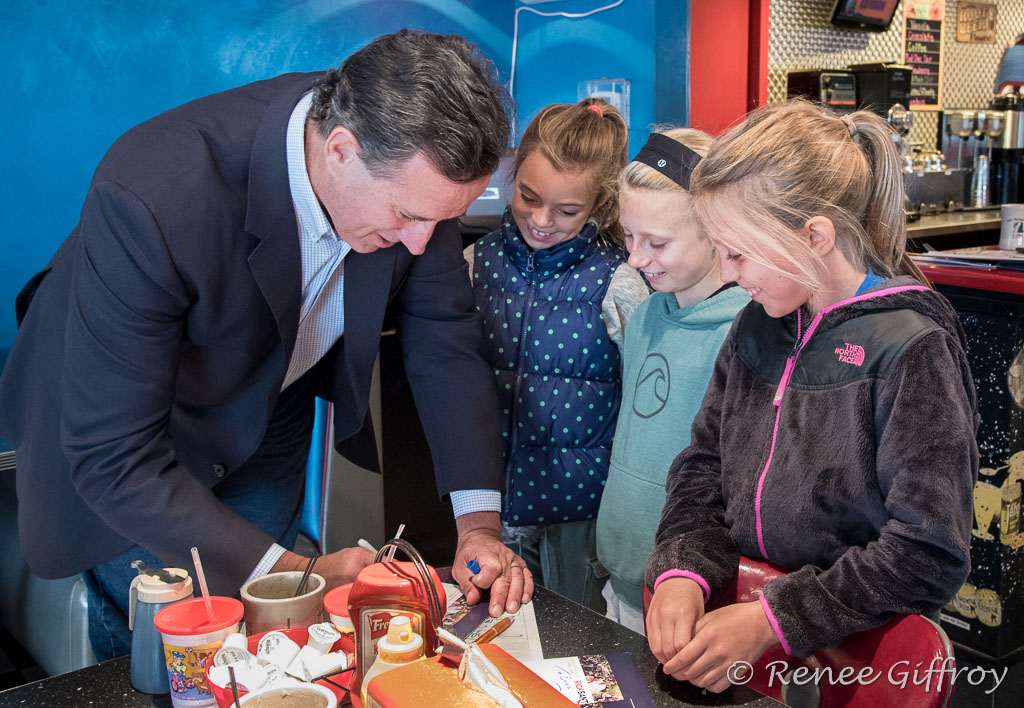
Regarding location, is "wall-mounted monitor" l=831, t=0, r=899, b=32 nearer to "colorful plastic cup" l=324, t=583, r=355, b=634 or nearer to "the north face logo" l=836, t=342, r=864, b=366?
"the north face logo" l=836, t=342, r=864, b=366

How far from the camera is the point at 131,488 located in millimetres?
1262

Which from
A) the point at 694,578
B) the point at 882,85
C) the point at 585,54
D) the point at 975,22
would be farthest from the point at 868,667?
the point at 975,22

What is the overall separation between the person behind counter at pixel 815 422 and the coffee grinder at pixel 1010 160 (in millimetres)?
4320

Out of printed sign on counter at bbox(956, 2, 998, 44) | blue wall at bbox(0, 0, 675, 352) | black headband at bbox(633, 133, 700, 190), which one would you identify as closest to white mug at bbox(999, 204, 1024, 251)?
blue wall at bbox(0, 0, 675, 352)

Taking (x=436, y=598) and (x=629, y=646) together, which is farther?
(x=629, y=646)

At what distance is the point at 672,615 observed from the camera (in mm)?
1206

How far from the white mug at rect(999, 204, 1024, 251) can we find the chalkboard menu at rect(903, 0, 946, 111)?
269 cm

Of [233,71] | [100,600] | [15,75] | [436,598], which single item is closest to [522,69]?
[233,71]

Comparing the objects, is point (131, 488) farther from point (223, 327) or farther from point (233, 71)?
point (233, 71)

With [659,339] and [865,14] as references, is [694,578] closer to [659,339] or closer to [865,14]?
[659,339]

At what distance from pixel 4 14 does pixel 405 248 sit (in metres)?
1.66

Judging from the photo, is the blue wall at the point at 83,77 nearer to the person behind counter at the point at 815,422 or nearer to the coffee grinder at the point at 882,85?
the person behind counter at the point at 815,422

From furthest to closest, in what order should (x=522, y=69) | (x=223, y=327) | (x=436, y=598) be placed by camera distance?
1. (x=522, y=69)
2. (x=223, y=327)
3. (x=436, y=598)

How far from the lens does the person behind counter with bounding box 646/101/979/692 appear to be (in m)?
1.14
